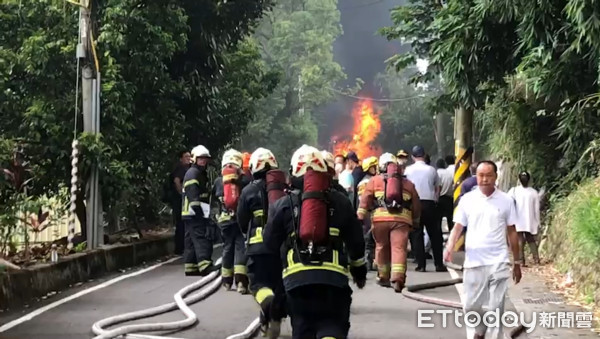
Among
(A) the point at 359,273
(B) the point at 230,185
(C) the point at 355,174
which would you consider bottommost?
(A) the point at 359,273

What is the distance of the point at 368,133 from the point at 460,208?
52.5 meters

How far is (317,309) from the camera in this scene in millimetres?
5523

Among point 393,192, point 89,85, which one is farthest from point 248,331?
point 89,85

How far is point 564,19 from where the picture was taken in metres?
12.0

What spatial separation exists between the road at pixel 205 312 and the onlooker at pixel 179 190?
3.16 m

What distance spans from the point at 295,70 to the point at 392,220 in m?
42.7

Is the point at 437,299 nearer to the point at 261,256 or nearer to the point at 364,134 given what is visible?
the point at 261,256

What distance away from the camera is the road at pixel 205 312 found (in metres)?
8.51

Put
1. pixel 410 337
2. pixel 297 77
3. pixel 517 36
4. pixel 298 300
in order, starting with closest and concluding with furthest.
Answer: pixel 298 300
pixel 410 337
pixel 517 36
pixel 297 77

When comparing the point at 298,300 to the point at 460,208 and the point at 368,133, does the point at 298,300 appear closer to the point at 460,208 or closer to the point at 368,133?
the point at 460,208

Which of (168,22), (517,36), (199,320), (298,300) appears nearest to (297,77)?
(168,22)

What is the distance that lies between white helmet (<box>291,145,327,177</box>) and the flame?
169 ft

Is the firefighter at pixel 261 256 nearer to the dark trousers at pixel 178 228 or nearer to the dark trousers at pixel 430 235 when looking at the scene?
the dark trousers at pixel 430 235

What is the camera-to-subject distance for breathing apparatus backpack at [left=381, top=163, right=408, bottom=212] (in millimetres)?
10688
